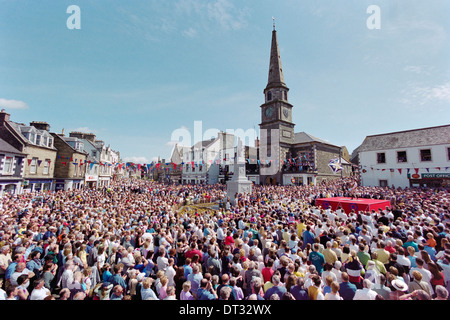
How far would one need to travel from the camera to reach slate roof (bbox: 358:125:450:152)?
25.7m

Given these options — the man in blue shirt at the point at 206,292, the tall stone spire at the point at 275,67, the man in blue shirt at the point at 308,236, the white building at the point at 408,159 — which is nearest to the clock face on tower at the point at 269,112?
the tall stone spire at the point at 275,67

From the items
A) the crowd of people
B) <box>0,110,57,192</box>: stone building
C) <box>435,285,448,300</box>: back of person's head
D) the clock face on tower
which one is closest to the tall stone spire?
the clock face on tower

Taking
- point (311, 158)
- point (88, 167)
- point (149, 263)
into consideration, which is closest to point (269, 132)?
point (311, 158)

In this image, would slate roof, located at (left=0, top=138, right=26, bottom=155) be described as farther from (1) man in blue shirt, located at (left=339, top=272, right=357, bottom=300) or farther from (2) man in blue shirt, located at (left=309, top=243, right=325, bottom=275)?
(1) man in blue shirt, located at (left=339, top=272, right=357, bottom=300)

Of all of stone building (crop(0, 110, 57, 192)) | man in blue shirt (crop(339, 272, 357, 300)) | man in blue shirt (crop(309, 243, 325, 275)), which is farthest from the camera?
stone building (crop(0, 110, 57, 192))

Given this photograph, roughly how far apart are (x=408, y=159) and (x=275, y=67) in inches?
1131

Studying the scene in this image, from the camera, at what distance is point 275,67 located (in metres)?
40.6

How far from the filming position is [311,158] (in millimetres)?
35469

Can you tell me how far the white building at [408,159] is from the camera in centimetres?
2473

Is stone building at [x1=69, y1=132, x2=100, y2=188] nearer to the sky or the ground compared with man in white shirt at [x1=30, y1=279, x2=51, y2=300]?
nearer to the sky

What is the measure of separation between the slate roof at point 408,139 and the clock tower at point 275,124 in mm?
13250

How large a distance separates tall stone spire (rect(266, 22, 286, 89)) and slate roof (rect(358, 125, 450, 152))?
19.7 metres
